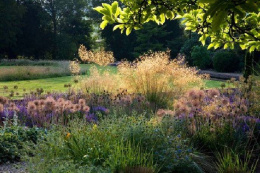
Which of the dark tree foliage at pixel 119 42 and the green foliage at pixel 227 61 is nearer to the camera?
the green foliage at pixel 227 61

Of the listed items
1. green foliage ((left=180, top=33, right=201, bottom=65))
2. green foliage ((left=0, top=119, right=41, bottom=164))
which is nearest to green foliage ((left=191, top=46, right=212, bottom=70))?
green foliage ((left=180, top=33, right=201, bottom=65))

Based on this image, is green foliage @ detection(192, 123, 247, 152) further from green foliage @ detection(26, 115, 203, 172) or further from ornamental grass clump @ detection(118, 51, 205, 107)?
ornamental grass clump @ detection(118, 51, 205, 107)

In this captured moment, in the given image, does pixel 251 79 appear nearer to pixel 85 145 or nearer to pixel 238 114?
Answer: pixel 238 114

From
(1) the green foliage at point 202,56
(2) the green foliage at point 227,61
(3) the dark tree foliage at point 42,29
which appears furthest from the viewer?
(3) the dark tree foliage at point 42,29

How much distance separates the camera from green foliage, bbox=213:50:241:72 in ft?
62.6

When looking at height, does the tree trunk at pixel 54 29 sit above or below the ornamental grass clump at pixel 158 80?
above

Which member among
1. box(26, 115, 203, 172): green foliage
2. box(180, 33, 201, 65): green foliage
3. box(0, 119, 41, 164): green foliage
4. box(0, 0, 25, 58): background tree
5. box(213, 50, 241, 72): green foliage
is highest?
box(0, 0, 25, 58): background tree

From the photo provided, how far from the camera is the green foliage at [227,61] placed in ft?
62.6

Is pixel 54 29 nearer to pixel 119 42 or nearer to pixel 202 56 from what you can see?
pixel 119 42

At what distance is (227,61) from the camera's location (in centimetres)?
1902

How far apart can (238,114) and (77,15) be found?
1295 inches

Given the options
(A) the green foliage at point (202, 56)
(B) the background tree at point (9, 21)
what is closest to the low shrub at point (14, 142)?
(A) the green foliage at point (202, 56)

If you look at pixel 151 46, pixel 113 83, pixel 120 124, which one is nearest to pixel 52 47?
pixel 151 46

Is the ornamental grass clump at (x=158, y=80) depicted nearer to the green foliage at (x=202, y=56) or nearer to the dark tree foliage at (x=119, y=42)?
the green foliage at (x=202, y=56)
